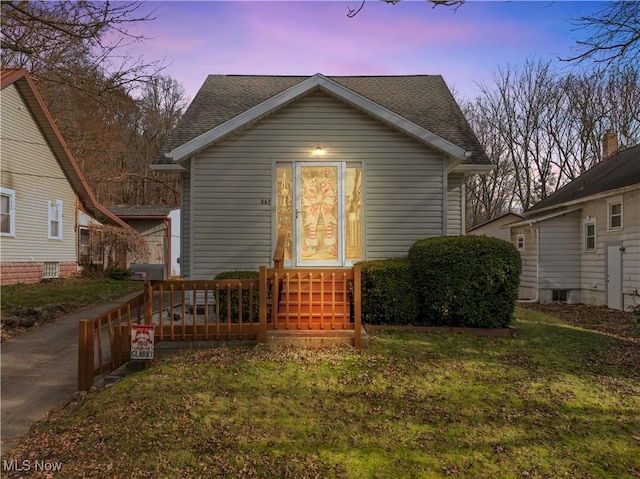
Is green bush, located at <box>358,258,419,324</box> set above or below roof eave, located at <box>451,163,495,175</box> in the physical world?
below

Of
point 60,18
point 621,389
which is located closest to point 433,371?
point 621,389

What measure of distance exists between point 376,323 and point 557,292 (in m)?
11.6

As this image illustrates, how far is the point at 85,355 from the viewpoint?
5059mm

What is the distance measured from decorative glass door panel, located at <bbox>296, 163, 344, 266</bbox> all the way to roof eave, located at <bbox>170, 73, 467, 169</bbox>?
1.28m

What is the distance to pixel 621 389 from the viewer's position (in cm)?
482

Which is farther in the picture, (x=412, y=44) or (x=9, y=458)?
(x=412, y=44)

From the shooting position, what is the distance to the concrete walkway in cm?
460

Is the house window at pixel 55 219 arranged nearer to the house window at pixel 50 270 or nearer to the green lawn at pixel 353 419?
the house window at pixel 50 270

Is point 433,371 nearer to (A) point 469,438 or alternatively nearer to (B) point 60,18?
(A) point 469,438

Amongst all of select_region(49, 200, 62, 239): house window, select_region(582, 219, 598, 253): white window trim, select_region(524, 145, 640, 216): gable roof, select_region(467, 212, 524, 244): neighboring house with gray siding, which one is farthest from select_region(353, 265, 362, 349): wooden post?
select_region(49, 200, 62, 239): house window

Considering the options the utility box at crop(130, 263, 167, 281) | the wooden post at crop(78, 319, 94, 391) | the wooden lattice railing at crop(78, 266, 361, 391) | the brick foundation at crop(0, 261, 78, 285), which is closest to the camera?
the wooden post at crop(78, 319, 94, 391)

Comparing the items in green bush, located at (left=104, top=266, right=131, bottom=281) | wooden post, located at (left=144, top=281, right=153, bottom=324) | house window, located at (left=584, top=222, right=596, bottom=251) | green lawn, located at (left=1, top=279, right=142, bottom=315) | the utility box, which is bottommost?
green lawn, located at (left=1, top=279, right=142, bottom=315)

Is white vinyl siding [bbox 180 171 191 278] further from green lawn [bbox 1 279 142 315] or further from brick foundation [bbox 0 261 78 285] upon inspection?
brick foundation [bbox 0 261 78 285]

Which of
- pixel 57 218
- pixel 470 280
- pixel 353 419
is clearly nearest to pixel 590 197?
pixel 470 280
